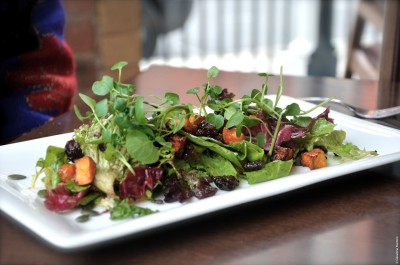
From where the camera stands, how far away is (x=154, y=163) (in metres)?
0.63

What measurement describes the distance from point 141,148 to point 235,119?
0.36 feet

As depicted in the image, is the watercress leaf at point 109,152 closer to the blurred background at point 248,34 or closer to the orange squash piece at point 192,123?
the orange squash piece at point 192,123

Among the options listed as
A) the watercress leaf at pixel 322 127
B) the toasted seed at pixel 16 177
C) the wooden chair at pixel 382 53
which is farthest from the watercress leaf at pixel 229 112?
the wooden chair at pixel 382 53

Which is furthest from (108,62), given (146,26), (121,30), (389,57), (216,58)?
(216,58)

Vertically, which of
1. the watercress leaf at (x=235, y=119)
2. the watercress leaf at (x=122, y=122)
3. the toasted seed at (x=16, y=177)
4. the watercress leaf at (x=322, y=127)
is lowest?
the toasted seed at (x=16, y=177)

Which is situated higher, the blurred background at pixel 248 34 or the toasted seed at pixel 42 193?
the toasted seed at pixel 42 193

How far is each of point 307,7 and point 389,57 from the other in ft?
8.14

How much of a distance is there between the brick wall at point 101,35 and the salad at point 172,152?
135 centimetres

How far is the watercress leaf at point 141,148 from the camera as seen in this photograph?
0.61 m

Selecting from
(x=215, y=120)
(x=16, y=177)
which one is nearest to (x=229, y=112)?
(x=215, y=120)

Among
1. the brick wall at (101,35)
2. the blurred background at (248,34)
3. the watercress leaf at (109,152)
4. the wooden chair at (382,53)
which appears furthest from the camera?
the blurred background at (248,34)

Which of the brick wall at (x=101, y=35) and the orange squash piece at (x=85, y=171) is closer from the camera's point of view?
the orange squash piece at (x=85, y=171)

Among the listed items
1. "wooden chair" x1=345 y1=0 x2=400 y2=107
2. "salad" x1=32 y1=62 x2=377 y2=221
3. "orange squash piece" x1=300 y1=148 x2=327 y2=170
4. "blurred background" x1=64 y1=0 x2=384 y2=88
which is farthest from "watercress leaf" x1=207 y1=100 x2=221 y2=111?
"blurred background" x1=64 y1=0 x2=384 y2=88

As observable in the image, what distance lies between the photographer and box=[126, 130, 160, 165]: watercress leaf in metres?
0.61
